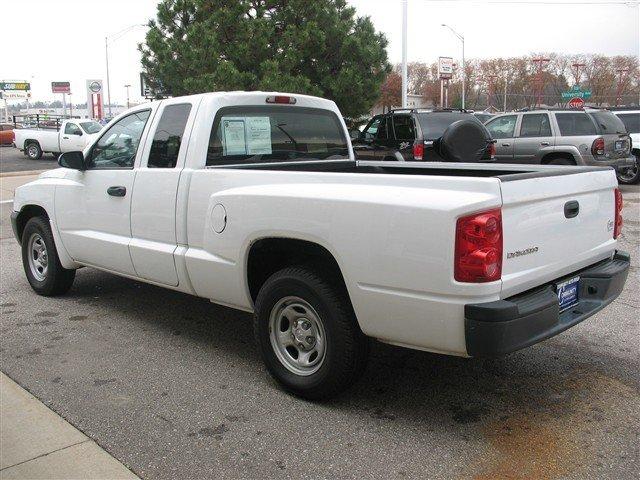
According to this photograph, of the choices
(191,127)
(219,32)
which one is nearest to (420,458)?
(191,127)

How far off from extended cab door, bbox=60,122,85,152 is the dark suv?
17.1 metres

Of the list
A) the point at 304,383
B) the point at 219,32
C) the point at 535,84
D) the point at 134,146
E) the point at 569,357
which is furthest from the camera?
the point at 535,84

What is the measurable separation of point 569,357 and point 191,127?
3168 mm

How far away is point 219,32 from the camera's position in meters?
15.1

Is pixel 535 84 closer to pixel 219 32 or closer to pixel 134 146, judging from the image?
pixel 219 32

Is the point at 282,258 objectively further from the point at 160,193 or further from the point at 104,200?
the point at 104,200

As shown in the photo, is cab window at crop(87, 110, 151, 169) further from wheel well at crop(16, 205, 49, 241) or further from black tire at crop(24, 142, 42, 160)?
black tire at crop(24, 142, 42, 160)

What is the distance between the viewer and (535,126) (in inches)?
563

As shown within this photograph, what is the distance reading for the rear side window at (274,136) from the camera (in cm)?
466

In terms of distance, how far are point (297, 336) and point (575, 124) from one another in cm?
1169

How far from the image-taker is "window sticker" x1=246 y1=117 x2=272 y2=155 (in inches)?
190

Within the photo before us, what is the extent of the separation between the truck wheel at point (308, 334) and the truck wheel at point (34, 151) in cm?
2772

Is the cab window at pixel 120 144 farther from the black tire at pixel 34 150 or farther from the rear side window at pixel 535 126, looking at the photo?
the black tire at pixel 34 150

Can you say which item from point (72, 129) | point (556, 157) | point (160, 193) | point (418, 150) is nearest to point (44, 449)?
point (160, 193)
